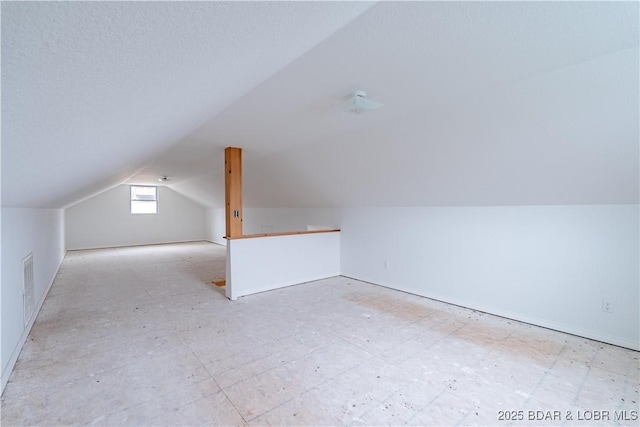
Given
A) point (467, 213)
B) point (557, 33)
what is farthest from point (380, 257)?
point (557, 33)

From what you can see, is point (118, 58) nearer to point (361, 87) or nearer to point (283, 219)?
point (361, 87)

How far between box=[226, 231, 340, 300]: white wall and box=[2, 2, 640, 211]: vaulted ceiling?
58.8 inches

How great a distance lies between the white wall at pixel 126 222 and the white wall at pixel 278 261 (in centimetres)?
757

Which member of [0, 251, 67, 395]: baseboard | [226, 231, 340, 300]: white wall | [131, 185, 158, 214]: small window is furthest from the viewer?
[131, 185, 158, 214]: small window

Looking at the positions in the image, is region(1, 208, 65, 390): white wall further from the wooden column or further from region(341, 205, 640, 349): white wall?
region(341, 205, 640, 349): white wall

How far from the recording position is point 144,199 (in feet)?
32.9

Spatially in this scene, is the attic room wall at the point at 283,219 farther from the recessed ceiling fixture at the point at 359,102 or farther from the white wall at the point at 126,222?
the recessed ceiling fixture at the point at 359,102

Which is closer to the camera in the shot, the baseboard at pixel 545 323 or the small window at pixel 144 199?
the baseboard at pixel 545 323

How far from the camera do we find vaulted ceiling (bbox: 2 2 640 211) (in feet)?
2.46

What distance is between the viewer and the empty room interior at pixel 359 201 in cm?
110

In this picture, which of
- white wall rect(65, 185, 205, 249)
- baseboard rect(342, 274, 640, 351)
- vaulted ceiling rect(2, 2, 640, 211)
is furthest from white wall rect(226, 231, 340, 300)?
white wall rect(65, 185, 205, 249)

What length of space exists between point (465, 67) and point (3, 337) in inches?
147

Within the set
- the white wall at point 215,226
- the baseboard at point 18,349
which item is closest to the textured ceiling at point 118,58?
the baseboard at point 18,349

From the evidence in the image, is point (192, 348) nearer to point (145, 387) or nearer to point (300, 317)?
point (145, 387)
